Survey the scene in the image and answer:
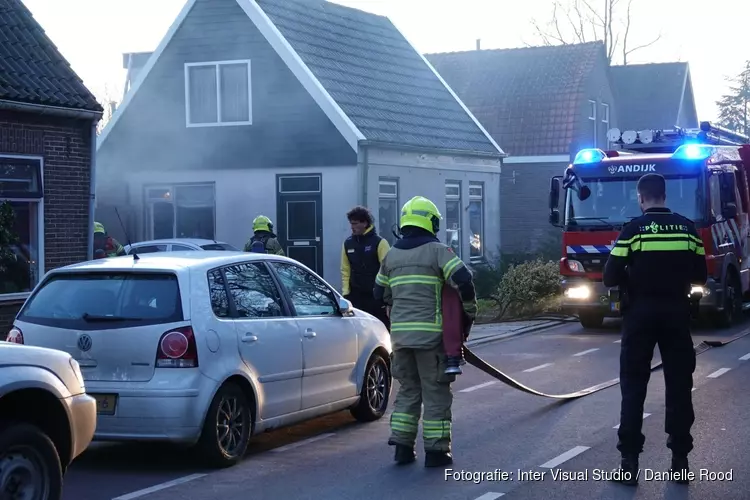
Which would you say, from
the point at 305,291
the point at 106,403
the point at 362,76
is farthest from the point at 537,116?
the point at 106,403

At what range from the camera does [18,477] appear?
6.04 m

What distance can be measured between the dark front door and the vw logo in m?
15.1

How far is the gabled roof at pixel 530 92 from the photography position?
35.9m

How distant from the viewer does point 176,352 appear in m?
7.78

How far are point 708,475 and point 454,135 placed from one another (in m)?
19.7

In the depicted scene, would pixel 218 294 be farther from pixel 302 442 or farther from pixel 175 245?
pixel 175 245

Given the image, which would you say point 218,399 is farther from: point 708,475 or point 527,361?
point 527,361

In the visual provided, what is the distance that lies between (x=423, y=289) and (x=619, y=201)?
379 inches

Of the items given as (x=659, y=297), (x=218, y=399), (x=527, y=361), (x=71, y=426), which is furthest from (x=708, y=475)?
(x=527, y=361)

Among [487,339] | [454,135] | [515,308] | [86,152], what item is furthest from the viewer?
[454,135]

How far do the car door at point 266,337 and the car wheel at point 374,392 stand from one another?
1129 mm

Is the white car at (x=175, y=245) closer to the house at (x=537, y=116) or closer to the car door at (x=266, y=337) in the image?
the car door at (x=266, y=337)

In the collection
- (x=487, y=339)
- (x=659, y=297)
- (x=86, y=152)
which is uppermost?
(x=86, y=152)

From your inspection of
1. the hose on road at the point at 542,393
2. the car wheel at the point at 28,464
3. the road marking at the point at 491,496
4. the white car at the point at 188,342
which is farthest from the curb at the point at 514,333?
the car wheel at the point at 28,464
